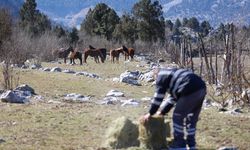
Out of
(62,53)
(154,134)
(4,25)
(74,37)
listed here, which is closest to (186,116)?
(154,134)

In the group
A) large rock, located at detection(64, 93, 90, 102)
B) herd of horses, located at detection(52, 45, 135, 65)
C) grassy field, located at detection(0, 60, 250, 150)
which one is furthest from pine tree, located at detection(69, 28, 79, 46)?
grassy field, located at detection(0, 60, 250, 150)

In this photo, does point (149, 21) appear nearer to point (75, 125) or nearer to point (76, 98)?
point (76, 98)

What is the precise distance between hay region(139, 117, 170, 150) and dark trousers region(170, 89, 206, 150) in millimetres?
497

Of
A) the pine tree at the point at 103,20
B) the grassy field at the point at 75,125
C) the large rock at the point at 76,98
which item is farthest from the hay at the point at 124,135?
the pine tree at the point at 103,20

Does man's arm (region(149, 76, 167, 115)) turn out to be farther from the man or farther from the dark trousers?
the dark trousers

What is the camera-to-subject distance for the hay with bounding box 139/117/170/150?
11.1 meters

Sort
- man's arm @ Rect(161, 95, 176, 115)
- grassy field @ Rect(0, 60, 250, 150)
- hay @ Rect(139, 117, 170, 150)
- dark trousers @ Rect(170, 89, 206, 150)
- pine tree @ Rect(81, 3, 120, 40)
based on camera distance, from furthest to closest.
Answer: pine tree @ Rect(81, 3, 120, 40) → grassy field @ Rect(0, 60, 250, 150) → hay @ Rect(139, 117, 170, 150) → man's arm @ Rect(161, 95, 176, 115) → dark trousers @ Rect(170, 89, 206, 150)

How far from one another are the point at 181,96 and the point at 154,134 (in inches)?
47.4

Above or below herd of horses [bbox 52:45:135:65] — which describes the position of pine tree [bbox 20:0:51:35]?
above

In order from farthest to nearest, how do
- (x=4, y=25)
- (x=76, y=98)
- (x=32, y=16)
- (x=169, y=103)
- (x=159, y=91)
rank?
(x=32, y=16)
(x=4, y=25)
(x=76, y=98)
(x=169, y=103)
(x=159, y=91)

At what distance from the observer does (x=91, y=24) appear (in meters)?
87.2

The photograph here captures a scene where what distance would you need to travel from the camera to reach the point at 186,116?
10.4m

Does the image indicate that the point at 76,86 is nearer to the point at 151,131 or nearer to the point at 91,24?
the point at 151,131

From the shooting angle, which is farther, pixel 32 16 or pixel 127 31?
pixel 32 16
